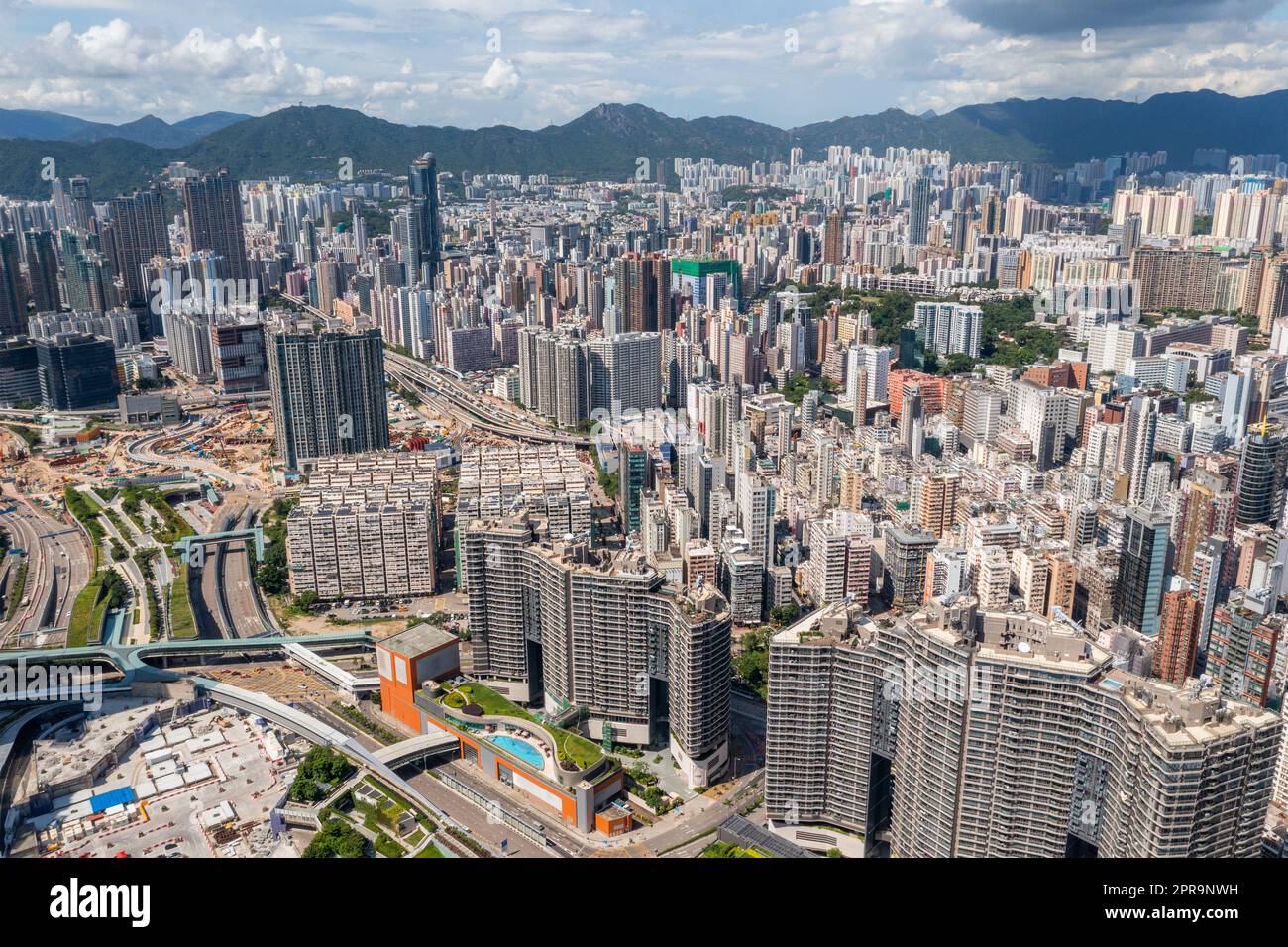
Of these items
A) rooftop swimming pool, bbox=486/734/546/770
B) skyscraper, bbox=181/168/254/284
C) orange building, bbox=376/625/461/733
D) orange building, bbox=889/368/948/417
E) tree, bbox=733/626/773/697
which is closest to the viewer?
rooftop swimming pool, bbox=486/734/546/770

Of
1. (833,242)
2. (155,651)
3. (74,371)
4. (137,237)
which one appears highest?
(137,237)

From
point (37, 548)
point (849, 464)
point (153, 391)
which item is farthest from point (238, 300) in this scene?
point (849, 464)

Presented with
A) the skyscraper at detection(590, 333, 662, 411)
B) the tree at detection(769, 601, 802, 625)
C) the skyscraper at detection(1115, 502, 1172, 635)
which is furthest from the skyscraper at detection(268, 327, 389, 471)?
the skyscraper at detection(1115, 502, 1172, 635)

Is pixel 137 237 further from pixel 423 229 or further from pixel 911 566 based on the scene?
pixel 911 566

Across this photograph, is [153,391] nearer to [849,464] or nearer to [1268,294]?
[849,464]

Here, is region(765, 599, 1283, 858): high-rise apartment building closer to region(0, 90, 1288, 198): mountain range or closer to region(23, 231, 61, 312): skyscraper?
region(0, 90, 1288, 198): mountain range

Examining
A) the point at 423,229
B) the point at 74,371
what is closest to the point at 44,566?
the point at 74,371
